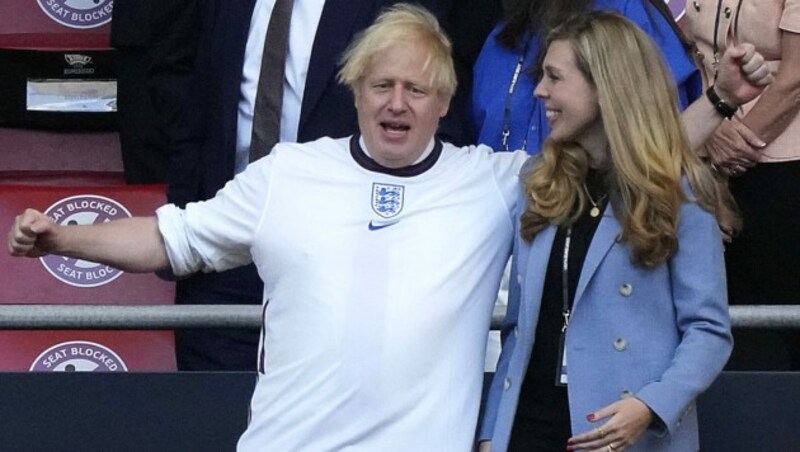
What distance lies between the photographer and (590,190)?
4004mm

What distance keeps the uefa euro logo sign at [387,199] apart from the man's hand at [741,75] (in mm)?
740

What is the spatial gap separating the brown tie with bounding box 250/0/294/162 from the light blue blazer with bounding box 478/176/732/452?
1356 mm

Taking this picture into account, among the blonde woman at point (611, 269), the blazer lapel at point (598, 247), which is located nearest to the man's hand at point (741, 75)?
the blonde woman at point (611, 269)

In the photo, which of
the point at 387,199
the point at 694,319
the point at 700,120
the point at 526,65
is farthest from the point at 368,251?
the point at 526,65

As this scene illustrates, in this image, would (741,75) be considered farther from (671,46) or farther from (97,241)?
(97,241)

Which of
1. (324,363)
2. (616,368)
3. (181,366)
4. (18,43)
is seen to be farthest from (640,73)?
(18,43)

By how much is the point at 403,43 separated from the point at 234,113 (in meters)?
1.17

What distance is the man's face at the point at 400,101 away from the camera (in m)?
4.04

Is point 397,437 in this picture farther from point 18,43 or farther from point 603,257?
point 18,43

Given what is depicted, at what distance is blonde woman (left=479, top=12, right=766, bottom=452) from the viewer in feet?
12.6

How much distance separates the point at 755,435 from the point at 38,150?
8.23 feet

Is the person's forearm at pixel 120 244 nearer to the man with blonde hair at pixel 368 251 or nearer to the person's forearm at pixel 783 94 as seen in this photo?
the man with blonde hair at pixel 368 251

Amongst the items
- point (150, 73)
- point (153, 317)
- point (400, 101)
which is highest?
point (400, 101)

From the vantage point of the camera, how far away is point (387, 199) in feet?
13.2
